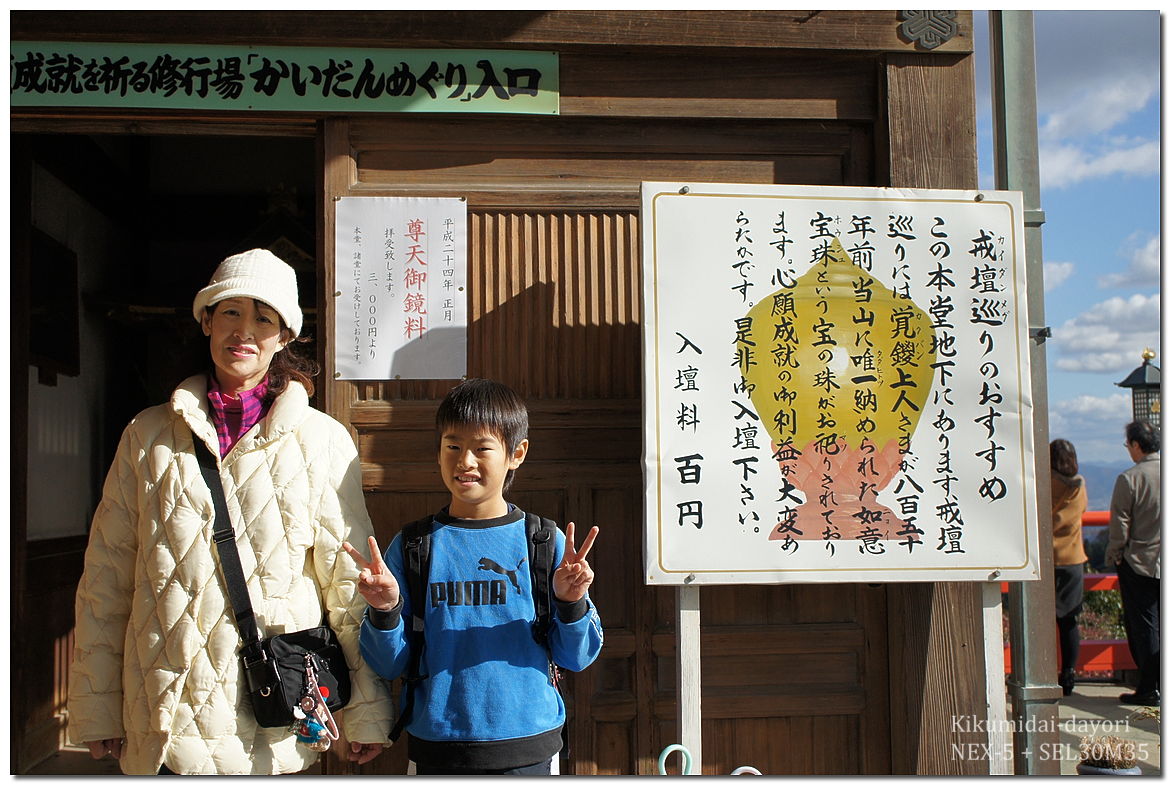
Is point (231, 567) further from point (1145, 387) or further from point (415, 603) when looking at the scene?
point (1145, 387)

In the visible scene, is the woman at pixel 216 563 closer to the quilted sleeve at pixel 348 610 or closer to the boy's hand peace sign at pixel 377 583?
the quilted sleeve at pixel 348 610

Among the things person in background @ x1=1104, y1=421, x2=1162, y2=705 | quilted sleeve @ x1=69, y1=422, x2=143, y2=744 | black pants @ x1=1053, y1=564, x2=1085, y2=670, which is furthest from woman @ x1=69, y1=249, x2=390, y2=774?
person in background @ x1=1104, y1=421, x2=1162, y2=705

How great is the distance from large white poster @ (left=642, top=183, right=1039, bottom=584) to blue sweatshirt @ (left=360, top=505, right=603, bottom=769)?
1.96 feet

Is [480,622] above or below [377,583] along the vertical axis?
below

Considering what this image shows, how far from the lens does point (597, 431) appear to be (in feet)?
12.7

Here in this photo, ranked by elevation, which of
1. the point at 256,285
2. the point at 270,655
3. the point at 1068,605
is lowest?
the point at 1068,605

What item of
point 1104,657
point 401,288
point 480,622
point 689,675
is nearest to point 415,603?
point 480,622

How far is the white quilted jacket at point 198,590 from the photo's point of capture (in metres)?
2.76

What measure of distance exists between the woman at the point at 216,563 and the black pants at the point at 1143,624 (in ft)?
20.3

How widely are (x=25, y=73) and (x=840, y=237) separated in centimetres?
346

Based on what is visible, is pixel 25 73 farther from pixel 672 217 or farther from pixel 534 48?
pixel 672 217

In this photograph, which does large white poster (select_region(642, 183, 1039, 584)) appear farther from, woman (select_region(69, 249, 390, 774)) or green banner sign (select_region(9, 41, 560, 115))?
woman (select_region(69, 249, 390, 774))

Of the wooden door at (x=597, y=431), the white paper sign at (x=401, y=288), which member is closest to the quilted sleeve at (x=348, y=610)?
the wooden door at (x=597, y=431)

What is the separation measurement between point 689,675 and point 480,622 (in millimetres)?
963
